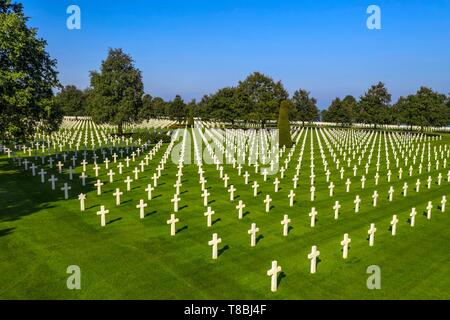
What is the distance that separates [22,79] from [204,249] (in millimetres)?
16596

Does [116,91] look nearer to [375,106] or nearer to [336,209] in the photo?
[336,209]

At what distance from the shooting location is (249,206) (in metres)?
16.6

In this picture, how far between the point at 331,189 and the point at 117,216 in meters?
10.5

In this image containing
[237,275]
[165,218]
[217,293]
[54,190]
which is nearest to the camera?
[217,293]

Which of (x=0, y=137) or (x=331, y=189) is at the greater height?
(x=0, y=137)

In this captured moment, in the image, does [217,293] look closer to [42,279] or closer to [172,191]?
[42,279]

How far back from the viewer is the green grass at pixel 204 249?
351 inches

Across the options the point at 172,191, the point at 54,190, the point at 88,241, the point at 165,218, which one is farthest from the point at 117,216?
the point at 54,190

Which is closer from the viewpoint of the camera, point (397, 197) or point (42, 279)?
point (42, 279)

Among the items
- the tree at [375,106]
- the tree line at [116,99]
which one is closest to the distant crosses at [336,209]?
the tree line at [116,99]

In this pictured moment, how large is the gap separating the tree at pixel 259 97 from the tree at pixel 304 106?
24254mm

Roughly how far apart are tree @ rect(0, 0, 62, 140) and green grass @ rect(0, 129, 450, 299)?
4.61 m

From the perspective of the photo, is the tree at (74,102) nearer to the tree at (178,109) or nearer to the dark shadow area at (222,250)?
the tree at (178,109)

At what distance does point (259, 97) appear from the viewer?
85625 millimetres
